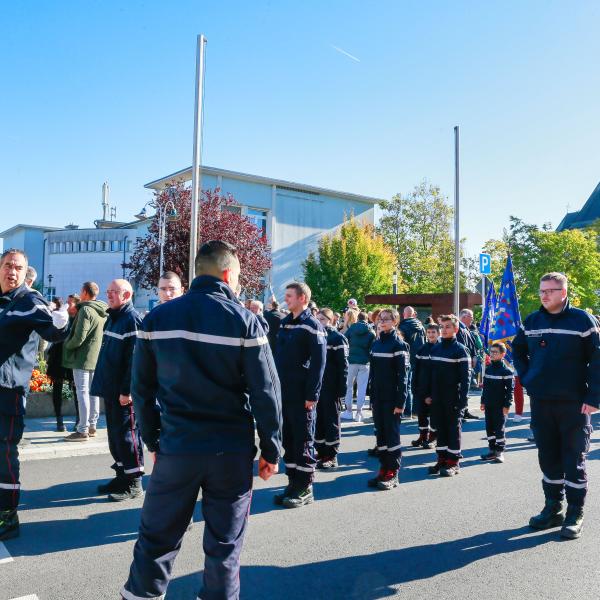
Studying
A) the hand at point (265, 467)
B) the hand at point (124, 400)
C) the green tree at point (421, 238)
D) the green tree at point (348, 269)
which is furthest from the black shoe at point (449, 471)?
the green tree at point (421, 238)

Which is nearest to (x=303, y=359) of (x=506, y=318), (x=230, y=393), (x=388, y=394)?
(x=388, y=394)

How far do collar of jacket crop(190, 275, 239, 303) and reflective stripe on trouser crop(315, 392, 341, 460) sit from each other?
4584 millimetres

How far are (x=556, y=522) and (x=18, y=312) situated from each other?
4942mm

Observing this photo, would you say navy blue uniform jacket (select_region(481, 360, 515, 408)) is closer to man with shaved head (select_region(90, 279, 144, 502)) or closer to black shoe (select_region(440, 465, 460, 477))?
black shoe (select_region(440, 465, 460, 477))

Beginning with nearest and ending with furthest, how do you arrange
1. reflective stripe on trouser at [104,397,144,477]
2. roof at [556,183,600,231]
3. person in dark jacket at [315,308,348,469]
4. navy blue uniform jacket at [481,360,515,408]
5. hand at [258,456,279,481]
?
1. hand at [258,456,279,481]
2. reflective stripe on trouser at [104,397,144,477]
3. person in dark jacket at [315,308,348,469]
4. navy blue uniform jacket at [481,360,515,408]
5. roof at [556,183,600,231]

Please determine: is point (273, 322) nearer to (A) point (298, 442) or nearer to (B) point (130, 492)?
(A) point (298, 442)

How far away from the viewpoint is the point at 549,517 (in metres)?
5.22

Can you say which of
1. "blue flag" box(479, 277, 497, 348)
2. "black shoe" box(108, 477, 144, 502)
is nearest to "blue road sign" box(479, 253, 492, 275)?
"blue flag" box(479, 277, 497, 348)

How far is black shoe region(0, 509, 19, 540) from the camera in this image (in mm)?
4656

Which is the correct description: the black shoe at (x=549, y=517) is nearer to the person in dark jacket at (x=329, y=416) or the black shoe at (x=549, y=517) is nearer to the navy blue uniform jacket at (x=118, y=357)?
the person in dark jacket at (x=329, y=416)

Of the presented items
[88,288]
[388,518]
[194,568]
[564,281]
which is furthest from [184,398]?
[88,288]

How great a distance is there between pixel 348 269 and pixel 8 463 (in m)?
A: 37.6

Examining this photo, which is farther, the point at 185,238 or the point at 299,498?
the point at 185,238

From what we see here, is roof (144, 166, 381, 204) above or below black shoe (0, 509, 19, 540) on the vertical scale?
above
